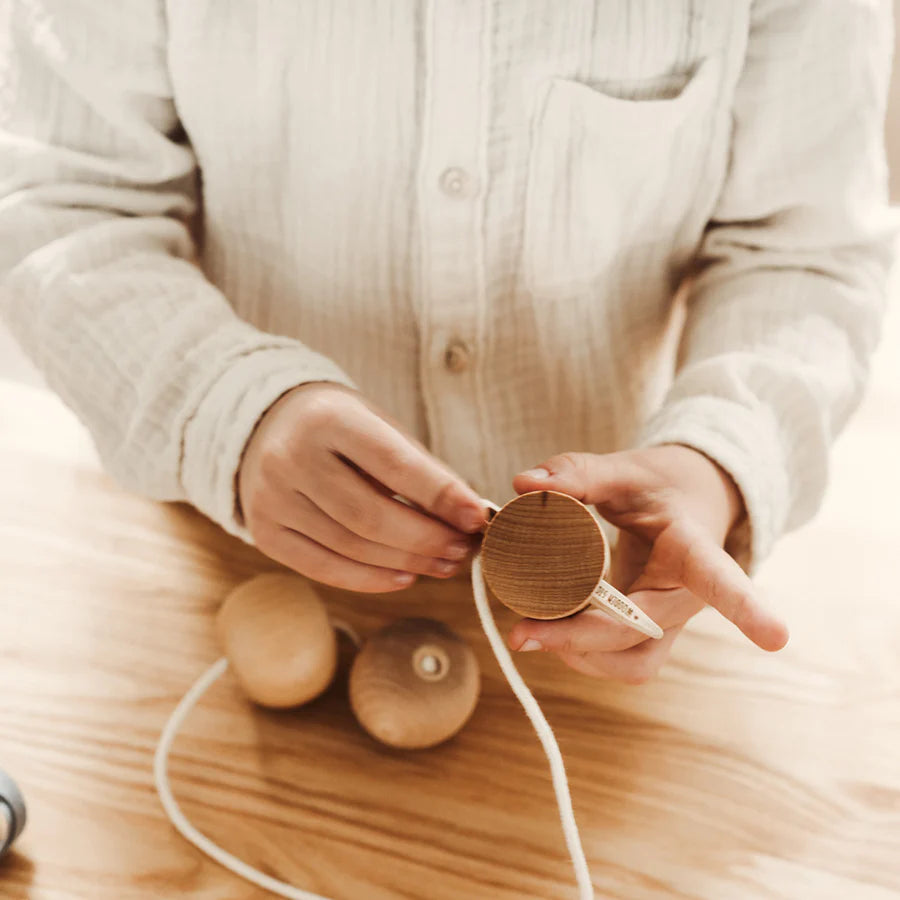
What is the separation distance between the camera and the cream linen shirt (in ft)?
1.43

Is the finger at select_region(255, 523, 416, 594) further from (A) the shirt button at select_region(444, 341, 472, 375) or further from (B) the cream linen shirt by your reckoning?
(A) the shirt button at select_region(444, 341, 472, 375)

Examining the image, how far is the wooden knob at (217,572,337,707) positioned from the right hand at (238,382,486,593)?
4cm

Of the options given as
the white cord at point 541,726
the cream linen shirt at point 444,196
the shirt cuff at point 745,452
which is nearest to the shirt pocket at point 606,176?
the cream linen shirt at point 444,196

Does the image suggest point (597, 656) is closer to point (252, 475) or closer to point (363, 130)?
point (252, 475)

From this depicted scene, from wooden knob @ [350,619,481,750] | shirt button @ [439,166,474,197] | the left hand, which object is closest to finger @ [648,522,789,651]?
the left hand

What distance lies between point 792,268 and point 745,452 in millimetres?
151

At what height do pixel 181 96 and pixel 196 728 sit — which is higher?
pixel 181 96

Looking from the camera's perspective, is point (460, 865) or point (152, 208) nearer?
point (460, 865)

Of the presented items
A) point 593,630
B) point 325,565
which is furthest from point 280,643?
point 593,630

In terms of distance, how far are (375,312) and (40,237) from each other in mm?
191

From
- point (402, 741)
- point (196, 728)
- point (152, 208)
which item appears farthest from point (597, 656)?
point (152, 208)

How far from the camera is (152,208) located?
1.65 feet

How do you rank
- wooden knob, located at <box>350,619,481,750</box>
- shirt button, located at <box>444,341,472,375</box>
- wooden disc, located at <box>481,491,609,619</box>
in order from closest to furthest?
wooden disc, located at <box>481,491,609,619</box> → wooden knob, located at <box>350,619,481,750</box> → shirt button, located at <box>444,341,472,375</box>

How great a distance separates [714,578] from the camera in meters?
0.34
